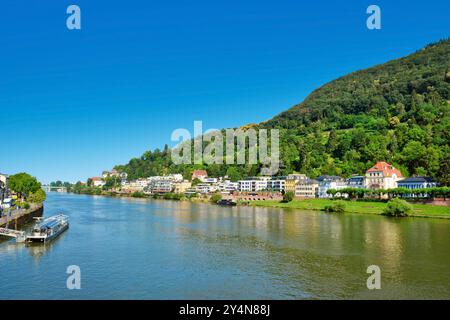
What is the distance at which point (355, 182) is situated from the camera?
10869 centimetres

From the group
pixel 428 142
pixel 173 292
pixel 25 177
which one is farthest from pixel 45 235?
pixel 428 142

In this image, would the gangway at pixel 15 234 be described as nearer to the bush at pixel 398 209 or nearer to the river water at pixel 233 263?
the river water at pixel 233 263

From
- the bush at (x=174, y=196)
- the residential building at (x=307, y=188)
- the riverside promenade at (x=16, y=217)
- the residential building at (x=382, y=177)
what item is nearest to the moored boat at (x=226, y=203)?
the residential building at (x=307, y=188)

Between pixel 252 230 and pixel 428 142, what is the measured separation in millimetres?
83981

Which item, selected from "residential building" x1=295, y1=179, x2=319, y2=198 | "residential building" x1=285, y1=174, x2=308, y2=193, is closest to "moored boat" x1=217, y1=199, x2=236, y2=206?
"residential building" x1=285, y1=174, x2=308, y2=193

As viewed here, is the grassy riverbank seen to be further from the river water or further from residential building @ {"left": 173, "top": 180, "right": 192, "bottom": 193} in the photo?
residential building @ {"left": 173, "top": 180, "right": 192, "bottom": 193}

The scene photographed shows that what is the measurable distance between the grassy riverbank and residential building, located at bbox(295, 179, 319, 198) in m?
7.11

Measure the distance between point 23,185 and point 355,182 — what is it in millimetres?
80715

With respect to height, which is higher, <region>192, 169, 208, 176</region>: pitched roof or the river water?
<region>192, 169, 208, 176</region>: pitched roof

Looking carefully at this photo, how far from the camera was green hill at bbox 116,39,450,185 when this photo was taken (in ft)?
372

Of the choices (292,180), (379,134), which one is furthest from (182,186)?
(379,134)

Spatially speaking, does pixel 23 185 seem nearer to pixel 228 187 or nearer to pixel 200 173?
pixel 228 187

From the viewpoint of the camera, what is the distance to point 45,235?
4184 cm

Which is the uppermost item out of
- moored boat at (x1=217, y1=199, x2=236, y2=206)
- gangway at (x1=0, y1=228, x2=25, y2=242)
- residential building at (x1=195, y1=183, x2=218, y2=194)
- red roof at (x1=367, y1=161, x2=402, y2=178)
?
red roof at (x1=367, y1=161, x2=402, y2=178)
